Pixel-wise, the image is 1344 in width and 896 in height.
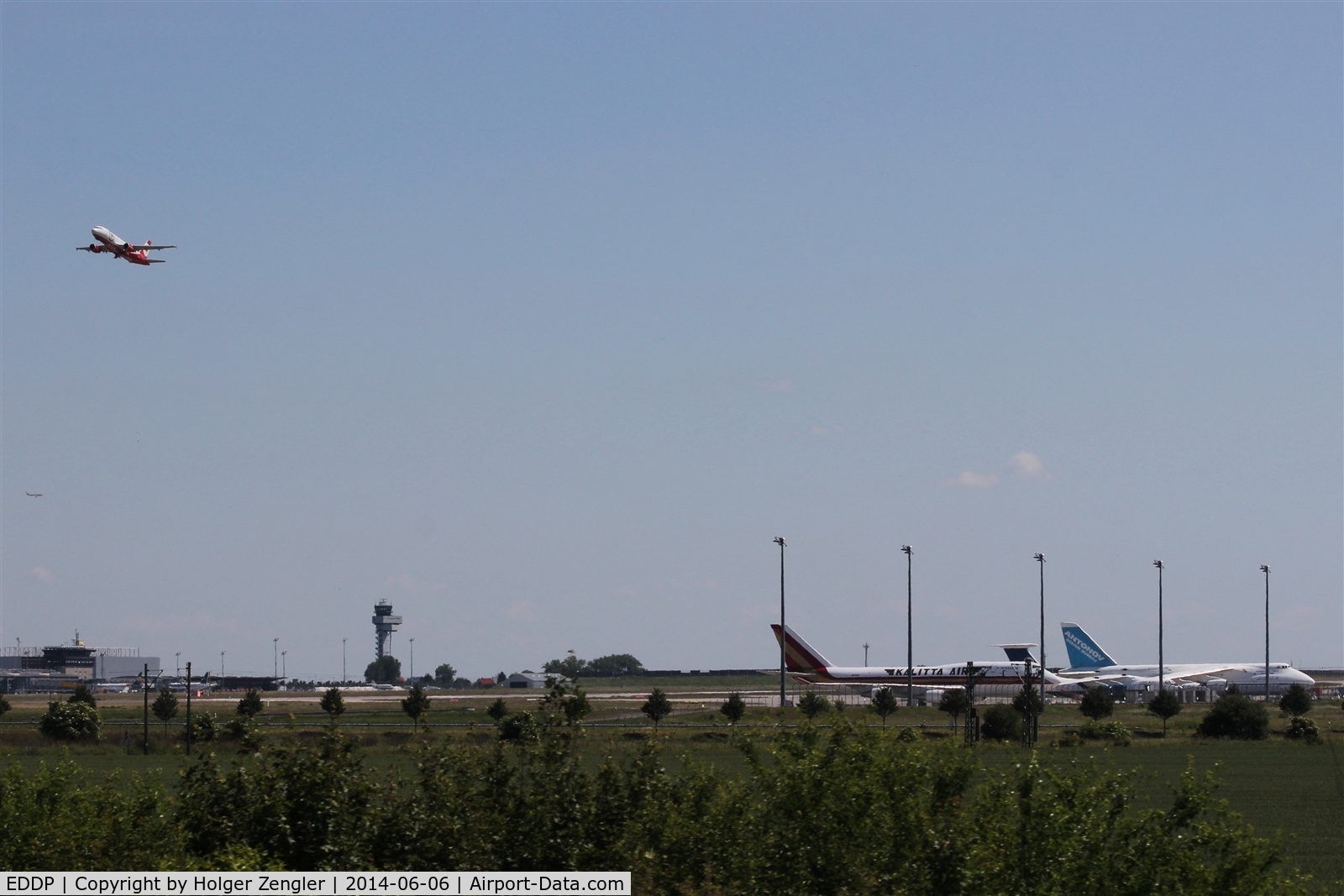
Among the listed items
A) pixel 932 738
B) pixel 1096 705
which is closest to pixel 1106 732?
pixel 1096 705

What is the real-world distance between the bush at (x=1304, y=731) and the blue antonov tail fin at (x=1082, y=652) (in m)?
91.6

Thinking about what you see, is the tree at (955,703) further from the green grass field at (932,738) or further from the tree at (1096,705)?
the tree at (1096,705)

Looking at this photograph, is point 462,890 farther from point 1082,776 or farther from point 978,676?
point 978,676

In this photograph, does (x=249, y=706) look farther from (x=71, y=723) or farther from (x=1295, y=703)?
→ (x=1295, y=703)

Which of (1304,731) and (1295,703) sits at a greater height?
(1304,731)

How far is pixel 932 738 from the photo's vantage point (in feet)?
68.6

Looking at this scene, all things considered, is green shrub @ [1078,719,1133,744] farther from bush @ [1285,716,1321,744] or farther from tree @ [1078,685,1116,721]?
tree @ [1078,685,1116,721]

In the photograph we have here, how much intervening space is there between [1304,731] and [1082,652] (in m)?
94.2

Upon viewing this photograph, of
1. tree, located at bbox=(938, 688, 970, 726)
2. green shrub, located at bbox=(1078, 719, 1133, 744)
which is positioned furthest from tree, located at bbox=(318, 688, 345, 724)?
green shrub, located at bbox=(1078, 719, 1133, 744)

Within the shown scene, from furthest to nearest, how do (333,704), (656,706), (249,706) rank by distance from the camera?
1. (656,706)
2. (333,704)
3. (249,706)
